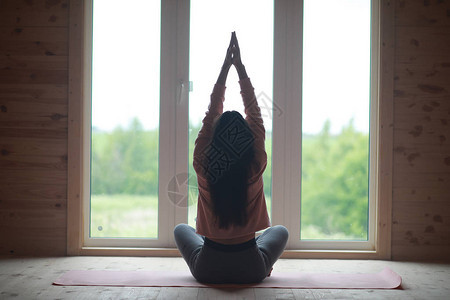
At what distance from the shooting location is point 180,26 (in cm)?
294

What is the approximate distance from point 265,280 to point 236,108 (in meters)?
1.21

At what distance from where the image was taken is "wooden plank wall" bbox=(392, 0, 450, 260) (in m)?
2.88

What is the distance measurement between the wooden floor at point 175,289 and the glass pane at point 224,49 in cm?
64

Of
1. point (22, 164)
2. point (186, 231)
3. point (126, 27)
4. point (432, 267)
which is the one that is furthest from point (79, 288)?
point (432, 267)

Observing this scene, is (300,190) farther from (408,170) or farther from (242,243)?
(242,243)

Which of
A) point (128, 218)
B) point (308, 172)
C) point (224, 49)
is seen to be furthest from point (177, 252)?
point (224, 49)

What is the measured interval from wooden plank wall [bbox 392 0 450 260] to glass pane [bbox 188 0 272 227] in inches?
33.9

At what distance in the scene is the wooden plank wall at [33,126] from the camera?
2877 millimetres

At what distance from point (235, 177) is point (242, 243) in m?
0.32

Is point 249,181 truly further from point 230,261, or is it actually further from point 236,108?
point 236,108

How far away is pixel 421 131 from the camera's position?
113 inches

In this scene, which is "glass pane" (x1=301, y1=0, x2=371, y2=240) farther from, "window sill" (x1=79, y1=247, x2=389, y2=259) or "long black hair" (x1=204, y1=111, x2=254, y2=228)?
"long black hair" (x1=204, y1=111, x2=254, y2=228)

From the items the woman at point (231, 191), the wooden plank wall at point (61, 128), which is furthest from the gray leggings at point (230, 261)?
the wooden plank wall at point (61, 128)

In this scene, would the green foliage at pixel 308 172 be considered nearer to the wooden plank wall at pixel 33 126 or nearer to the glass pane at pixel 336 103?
the glass pane at pixel 336 103
